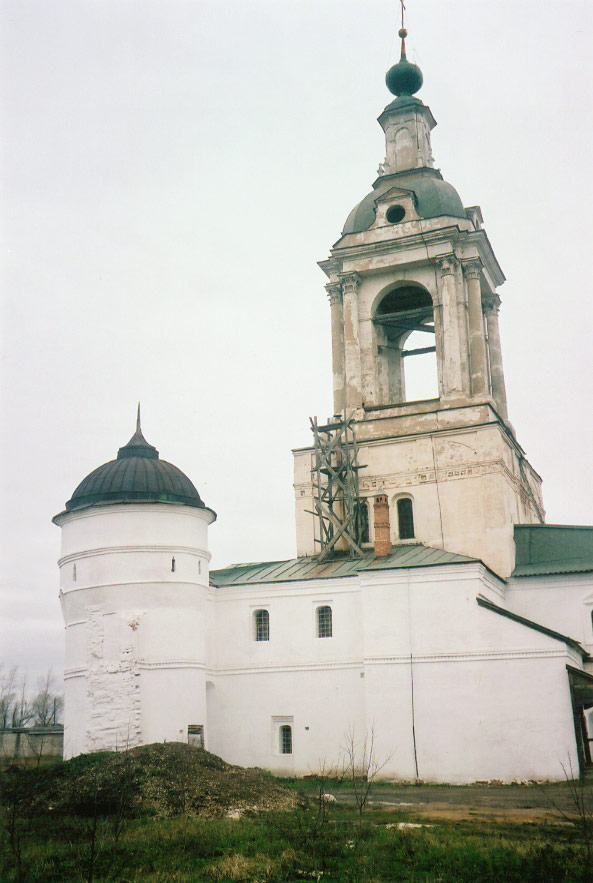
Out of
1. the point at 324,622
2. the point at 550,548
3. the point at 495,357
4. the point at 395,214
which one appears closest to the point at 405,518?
the point at 550,548

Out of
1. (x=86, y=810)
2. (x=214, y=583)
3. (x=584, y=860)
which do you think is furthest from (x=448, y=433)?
(x=584, y=860)

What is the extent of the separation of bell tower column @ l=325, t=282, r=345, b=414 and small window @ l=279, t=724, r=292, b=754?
1171 centimetres

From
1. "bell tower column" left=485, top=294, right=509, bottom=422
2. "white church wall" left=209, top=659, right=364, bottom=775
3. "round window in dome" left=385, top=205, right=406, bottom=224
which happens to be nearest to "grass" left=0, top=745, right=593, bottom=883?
"white church wall" left=209, top=659, right=364, bottom=775

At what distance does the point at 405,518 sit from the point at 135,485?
365 inches

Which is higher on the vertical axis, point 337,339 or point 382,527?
point 337,339

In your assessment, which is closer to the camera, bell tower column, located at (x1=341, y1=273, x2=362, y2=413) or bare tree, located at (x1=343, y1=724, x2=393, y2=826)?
bare tree, located at (x1=343, y1=724, x2=393, y2=826)

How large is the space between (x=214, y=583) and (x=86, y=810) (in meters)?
11.3

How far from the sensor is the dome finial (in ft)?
124

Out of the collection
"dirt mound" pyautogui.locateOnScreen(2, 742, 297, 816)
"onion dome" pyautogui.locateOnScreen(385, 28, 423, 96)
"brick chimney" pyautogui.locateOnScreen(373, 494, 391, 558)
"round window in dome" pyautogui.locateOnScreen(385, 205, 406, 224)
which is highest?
"onion dome" pyautogui.locateOnScreen(385, 28, 423, 96)

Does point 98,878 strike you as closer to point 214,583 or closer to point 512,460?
point 214,583

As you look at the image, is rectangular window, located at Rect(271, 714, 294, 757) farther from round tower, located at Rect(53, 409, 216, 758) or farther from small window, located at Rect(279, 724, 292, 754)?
round tower, located at Rect(53, 409, 216, 758)

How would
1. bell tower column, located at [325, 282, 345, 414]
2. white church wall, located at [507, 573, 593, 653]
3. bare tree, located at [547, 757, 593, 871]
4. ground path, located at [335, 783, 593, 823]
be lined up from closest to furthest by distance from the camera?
bare tree, located at [547, 757, 593, 871], ground path, located at [335, 783, 593, 823], white church wall, located at [507, 573, 593, 653], bell tower column, located at [325, 282, 345, 414]

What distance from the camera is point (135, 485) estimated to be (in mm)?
28406

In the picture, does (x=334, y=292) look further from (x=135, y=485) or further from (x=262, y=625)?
(x=262, y=625)
